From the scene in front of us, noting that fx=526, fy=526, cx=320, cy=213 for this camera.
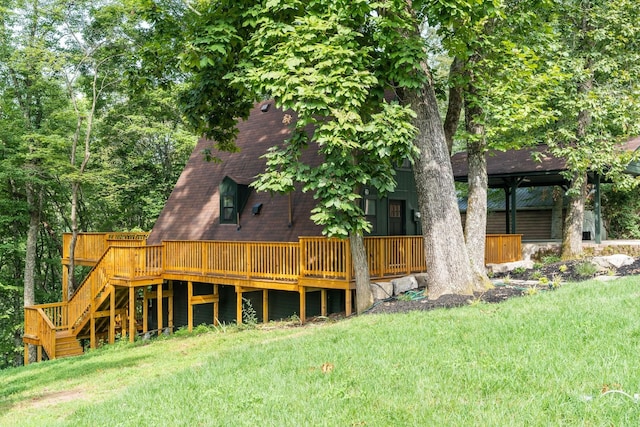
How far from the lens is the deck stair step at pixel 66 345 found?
17.3 metres

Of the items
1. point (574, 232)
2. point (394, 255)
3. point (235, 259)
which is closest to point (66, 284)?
point (235, 259)

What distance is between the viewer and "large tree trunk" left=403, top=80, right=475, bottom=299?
11031mm

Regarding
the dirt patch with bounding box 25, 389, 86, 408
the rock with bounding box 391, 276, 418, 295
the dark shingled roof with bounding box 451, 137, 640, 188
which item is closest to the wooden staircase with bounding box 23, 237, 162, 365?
the dirt patch with bounding box 25, 389, 86, 408

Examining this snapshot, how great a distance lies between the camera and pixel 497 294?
10.6m

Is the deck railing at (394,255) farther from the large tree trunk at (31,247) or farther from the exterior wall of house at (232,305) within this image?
the large tree trunk at (31,247)

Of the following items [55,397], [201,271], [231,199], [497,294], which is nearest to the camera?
[55,397]

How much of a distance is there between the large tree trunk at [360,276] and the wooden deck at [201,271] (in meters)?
0.29

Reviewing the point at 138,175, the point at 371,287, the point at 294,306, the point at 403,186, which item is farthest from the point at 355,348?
the point at 138,175

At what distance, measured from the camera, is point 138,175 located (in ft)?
86.3

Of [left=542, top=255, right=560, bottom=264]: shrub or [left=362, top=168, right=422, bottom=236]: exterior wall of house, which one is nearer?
[left=362, top=168, right=422, bottom=236]: exterior wall of house

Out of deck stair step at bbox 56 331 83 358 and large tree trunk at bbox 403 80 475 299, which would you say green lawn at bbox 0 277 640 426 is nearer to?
large tree trunk at bbox 403 80 475 299

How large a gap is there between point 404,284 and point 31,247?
1857 centimetres

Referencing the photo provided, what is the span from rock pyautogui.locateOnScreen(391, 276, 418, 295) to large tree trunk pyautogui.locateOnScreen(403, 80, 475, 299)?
141 cm

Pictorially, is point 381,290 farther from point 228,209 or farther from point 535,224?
point 535,224
